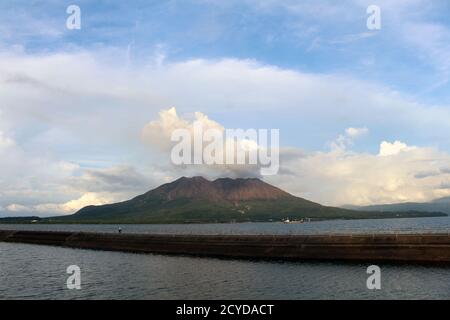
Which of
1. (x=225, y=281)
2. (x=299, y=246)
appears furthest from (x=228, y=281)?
(x=299, y=246)

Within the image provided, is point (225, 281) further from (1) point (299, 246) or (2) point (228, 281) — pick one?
(1) point (299, 246)

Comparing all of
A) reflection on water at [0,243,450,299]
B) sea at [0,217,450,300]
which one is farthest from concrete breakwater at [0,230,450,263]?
reflection on water at [0,243,450,299]

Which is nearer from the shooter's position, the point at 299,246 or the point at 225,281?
the point at 225,281

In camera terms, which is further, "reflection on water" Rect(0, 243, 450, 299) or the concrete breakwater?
the concrete breakwater

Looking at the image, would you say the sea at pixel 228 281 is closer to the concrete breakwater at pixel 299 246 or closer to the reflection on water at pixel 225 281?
the reflection on water at pixel 225 281

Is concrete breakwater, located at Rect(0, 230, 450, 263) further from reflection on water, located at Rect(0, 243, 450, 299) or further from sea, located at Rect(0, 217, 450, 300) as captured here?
reflection on water, located at Rect(0, 243, 450, 299)

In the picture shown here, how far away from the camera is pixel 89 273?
257 ft

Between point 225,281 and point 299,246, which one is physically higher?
point 299,246

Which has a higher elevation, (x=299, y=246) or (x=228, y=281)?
(x=299, y=246)

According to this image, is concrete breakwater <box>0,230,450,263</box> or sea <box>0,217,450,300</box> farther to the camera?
concrete breakwater <box>0,230,450,263</box>

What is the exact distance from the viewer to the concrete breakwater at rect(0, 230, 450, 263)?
74.6m

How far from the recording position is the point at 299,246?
91125 mm

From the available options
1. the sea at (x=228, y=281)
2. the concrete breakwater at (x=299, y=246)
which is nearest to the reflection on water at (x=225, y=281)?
the sea at (x=228, y=281)
